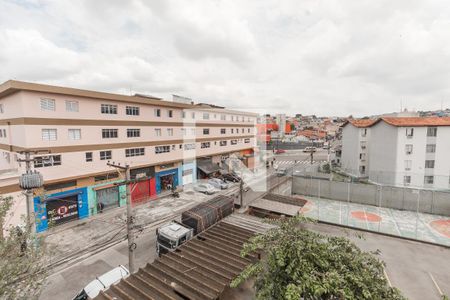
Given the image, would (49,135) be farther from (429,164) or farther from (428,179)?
(429,164)

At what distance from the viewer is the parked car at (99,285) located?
10414 millimetres

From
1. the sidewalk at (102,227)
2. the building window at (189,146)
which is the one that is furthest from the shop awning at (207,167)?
the sidewalk at (102,227)

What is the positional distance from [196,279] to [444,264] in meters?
17.2

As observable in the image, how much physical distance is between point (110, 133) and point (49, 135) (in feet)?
17.9

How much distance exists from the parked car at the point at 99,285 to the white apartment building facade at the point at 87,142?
15.8 feet

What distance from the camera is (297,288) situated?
499 centimetres

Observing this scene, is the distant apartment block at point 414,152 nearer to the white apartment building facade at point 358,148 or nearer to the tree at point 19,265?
the white apartment building facade at point 358,148

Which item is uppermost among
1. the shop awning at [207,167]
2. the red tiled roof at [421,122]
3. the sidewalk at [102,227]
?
the red tiled roof at [421,122]

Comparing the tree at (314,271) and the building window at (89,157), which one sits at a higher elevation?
the building window at (89,157)

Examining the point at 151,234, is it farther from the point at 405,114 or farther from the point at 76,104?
the point at 405,114

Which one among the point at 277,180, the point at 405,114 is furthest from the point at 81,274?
the point at 405,114

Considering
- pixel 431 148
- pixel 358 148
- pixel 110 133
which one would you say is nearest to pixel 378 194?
pixel 431 148

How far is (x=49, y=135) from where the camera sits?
18.8m

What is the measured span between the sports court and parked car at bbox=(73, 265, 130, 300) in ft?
59.8
